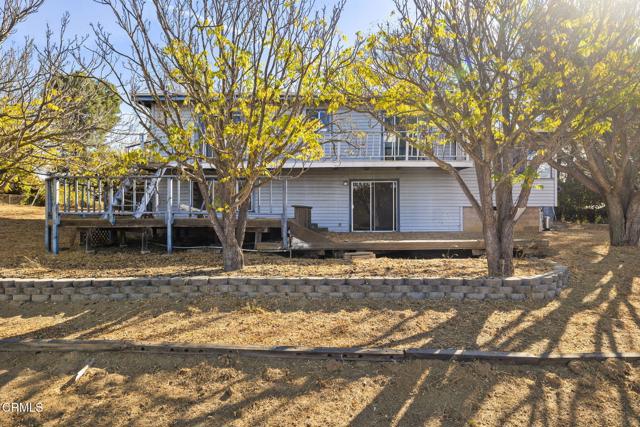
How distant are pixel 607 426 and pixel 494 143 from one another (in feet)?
13.8

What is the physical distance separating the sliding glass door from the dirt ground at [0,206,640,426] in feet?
31.0

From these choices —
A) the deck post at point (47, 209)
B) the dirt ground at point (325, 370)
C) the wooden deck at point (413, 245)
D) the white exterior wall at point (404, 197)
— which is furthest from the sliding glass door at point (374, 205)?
the dirt ground at point (325, 370)

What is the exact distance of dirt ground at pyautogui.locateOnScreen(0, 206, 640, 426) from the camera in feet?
11.5

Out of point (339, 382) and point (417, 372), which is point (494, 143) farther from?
point (339, 382)

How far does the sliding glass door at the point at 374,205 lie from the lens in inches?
609

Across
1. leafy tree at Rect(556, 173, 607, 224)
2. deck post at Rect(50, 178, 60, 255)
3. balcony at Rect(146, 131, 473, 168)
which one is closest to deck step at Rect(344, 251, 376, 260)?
balcony at Rect(146, 131, 473, 168)

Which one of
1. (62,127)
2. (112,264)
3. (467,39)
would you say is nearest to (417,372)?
(467,39)

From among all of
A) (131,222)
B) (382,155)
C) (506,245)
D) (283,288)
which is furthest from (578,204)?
(131,222)

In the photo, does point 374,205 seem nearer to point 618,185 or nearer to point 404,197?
point 404,197

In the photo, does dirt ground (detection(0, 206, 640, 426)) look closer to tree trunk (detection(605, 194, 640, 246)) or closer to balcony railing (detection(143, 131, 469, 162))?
tree trunk (detection(605, 194, 640, 246))

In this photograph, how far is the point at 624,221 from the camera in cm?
1141

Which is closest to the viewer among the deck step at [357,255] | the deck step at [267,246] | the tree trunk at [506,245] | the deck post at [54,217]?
the tree trunk at [506,245]

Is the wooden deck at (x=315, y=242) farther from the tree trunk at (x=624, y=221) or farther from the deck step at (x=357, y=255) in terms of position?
the tree trunk at (x=624, y=221)

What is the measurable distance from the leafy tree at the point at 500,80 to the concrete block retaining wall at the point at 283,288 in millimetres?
613
